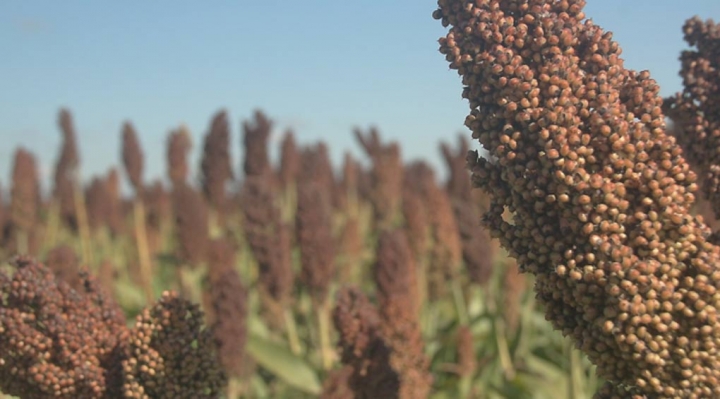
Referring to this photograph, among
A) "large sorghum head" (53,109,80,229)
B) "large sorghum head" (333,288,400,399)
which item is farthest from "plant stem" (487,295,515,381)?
"large sorghum head" (53,109,80,229)

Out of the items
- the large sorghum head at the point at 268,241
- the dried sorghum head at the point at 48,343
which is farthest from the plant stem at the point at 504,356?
Result: the dried sorghum head at the point at 48,343

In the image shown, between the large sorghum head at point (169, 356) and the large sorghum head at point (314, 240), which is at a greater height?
the large sorghum head at point (314, 240)

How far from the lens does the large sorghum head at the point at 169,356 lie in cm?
225

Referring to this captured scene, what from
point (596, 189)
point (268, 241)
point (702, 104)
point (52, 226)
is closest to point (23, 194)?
point (52, 226)

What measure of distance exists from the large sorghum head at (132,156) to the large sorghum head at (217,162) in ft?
3.30

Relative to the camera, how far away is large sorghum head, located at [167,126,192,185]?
820cm

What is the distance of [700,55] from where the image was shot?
236 centimetres

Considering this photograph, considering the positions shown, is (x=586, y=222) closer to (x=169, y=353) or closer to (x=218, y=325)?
(x=169, y=353)

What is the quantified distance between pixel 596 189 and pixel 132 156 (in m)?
6.82

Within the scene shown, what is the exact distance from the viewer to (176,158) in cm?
822

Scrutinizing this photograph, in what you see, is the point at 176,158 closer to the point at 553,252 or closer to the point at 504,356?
the point at 504,356

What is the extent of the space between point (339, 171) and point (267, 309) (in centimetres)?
814

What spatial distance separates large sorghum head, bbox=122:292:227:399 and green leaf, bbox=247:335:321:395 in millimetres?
3044

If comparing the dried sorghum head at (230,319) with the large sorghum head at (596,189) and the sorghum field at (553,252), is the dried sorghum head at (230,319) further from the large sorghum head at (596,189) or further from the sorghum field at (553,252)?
the large sorghum head at (596,189)
